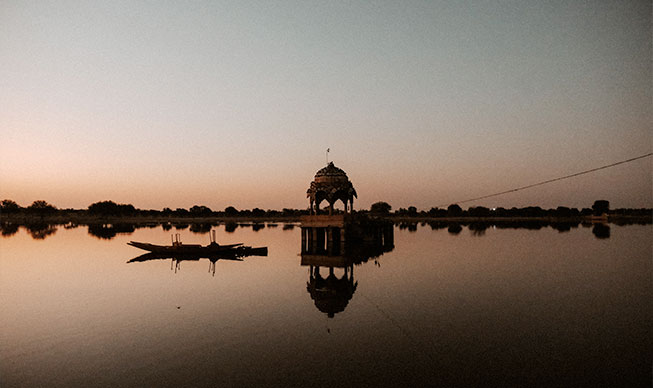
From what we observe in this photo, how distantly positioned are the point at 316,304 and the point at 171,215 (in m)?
163

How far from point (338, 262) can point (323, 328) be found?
54.7 ft

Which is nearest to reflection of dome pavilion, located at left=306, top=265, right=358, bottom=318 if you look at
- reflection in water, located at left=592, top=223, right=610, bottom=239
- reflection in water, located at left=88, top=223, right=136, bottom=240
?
A: reflection in water, located at left=88, top=223, right=136, bottom=240

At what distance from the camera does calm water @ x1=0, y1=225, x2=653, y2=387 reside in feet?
36.8

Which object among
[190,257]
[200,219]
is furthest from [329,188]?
[200,219]

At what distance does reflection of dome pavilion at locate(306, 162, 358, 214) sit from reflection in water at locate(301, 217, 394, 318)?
2992mm

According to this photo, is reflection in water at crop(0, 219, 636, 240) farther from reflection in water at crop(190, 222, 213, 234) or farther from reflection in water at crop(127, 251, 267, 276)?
reflection in water at crop(127, 251, 267, 276)

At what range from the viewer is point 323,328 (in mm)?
15594

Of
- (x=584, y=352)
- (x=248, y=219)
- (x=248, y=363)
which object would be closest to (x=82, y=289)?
(x=248, y=363)

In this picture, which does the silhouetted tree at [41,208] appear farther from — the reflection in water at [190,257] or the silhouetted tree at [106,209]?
the reflection in water at [190,257]

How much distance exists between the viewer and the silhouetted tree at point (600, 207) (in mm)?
152000

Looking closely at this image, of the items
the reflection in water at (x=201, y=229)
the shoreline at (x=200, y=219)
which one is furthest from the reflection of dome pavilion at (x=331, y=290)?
the shoreline at (x=200, y=219)

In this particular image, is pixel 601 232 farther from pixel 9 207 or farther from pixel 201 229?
pixel 9 207

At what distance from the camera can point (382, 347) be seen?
524 inches

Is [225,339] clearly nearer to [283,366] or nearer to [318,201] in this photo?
[283,366]
